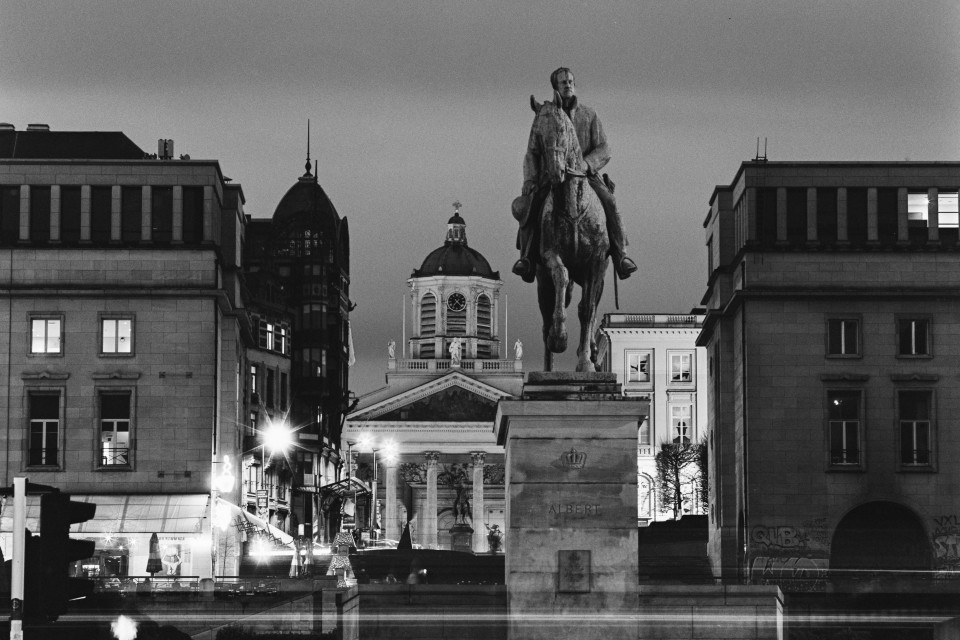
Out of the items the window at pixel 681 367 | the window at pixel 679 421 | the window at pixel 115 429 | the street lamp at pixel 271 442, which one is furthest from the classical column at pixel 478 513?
the window at pixel 115 429

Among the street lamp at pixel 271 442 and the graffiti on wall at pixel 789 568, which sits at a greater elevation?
the street lamp at pixel 271 442

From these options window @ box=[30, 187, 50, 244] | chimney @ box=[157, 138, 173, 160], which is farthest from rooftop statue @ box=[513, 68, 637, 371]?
chimney @ box=[157, 138, 173, 160]

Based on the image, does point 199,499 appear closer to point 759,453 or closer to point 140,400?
point 140,400

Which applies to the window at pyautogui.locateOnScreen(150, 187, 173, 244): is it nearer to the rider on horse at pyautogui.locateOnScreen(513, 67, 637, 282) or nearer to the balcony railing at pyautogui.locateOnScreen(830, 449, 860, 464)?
the balcony railing at pyautogui.locateOnScreen(830, 449, 860, 464)

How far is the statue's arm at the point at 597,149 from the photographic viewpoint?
25.0 metres

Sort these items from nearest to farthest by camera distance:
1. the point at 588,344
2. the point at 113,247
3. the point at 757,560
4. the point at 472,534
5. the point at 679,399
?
1. the point at 588,344
2. the point at 757,560
3. the point at 113,247
4. the point at 679,399
5. the point at 472,534

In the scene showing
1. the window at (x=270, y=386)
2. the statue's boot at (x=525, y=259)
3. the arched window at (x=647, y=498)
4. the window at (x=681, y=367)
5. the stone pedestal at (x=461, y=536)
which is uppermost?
the window at (x=681, y=367)

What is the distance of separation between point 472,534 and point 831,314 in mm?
108140

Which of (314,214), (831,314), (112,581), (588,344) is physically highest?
(314,214)

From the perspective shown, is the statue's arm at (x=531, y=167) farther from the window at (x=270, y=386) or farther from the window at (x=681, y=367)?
the window at (x=681, y=367)

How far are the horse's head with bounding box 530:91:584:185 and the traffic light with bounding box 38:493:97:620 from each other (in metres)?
10.5

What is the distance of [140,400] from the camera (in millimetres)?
87000

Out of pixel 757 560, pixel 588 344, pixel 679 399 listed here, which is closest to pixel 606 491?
pixel 588 344

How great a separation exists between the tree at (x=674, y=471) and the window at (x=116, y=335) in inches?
2514
